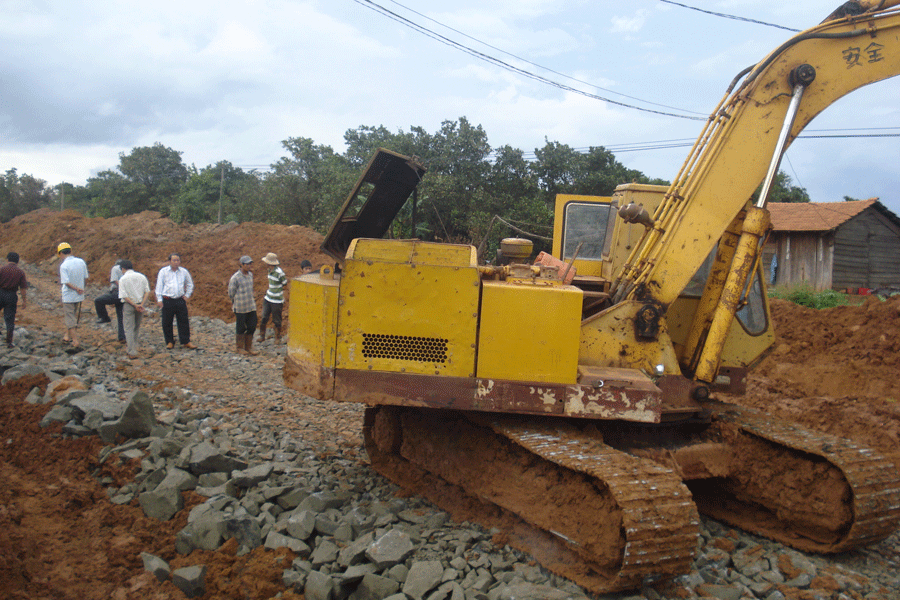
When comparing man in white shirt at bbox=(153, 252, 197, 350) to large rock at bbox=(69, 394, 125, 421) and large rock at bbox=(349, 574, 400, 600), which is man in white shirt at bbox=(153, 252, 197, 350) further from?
large rock at bbox=(349, 574, 400, 600)

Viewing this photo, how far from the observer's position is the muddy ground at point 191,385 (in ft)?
11.5

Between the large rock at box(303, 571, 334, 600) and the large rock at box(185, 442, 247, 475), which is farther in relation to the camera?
the large rock at box(185, 442, 247, 475)

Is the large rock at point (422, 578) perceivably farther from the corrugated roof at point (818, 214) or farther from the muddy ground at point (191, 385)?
the corrugated roof at point (818, 214)

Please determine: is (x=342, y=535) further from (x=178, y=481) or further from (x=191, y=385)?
(x=191, y=385)

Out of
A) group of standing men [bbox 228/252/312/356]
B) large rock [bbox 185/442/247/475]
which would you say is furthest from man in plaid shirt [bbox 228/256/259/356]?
large rock [bbox 185/442/247/475]

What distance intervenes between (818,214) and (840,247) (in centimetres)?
153

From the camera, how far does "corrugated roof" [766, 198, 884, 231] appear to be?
19.4 metres

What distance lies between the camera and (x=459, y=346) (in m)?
4.14

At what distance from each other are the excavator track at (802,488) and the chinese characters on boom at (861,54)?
2.76m

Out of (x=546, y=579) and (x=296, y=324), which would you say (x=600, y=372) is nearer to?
(x=546, y=579)

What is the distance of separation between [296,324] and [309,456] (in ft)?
5.31

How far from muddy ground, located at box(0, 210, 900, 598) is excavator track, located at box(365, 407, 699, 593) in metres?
1.48

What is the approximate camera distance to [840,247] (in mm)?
19609

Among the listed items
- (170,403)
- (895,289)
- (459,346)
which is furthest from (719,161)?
(895,289)
